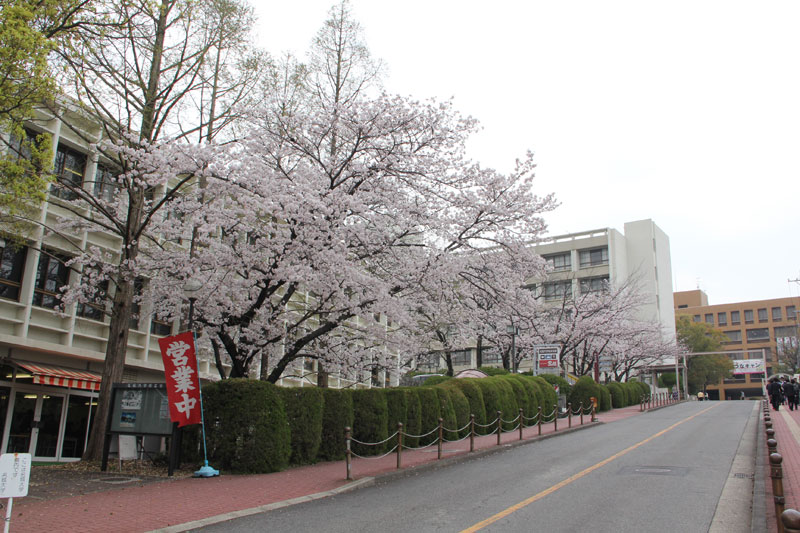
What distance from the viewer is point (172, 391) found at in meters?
12.6

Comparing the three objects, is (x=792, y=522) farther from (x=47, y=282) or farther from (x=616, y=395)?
(x=616, y=395)

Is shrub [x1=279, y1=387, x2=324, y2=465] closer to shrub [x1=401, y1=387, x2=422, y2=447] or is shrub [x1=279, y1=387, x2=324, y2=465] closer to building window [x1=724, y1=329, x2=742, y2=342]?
shrub [x1=401, y1=387, x2=422, y2=447]

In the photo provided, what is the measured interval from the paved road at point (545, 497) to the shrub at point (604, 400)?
775 inches

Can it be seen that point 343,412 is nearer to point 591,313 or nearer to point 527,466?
point 527,466

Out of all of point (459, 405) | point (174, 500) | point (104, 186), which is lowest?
point (174, 500)

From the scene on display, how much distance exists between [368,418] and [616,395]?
92.7 feet

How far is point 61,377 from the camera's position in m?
18.3

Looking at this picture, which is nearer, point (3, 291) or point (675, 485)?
point (675, 485)

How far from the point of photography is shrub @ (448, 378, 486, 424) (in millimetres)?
20875

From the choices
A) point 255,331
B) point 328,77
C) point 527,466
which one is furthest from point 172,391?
point 328,77

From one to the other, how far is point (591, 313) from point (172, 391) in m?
29.9

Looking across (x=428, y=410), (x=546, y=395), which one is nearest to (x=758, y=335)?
(x=546, y=395)

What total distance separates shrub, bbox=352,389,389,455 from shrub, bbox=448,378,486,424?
4865mm

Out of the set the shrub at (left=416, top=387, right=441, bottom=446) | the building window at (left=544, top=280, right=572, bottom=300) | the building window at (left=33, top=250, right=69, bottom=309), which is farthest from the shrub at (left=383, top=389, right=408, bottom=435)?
the building window at (left=544, top=280, right=572, bottom=300)
